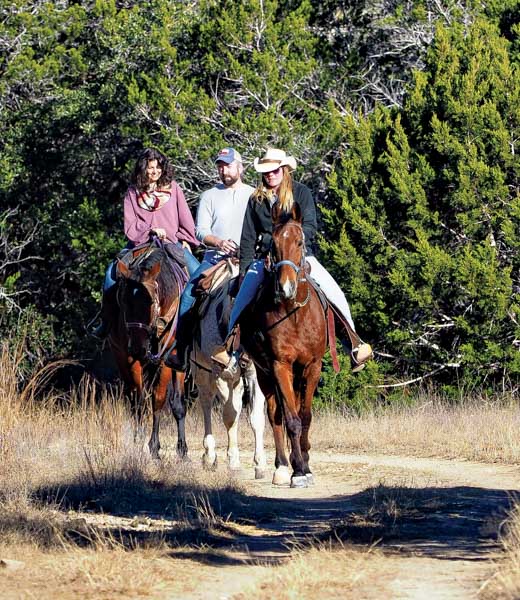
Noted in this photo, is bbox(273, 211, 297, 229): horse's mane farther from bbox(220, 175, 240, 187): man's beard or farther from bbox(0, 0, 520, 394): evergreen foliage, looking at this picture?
bbox(0, 0, 520, 394): evergreen foliage

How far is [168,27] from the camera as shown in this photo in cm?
2181

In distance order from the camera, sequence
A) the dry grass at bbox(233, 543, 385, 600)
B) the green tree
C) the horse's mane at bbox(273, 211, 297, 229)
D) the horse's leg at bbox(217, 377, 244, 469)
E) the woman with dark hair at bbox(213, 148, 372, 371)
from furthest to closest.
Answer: the green tree
the horse's leg at bbox(217, 377, 244, 469)
the woman with dark hair at bbox(213, 148, 372, 371)
the horse's mane at bbox(273, 211, 297, 229)
the dry grass at bbox(233, 543, 385, 600)

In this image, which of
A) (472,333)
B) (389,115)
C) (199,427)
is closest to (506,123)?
(389,115)

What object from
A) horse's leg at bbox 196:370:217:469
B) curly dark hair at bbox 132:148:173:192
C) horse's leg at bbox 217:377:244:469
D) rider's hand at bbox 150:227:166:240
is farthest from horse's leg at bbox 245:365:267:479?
curly dark hair at bbox 132:148:173:192

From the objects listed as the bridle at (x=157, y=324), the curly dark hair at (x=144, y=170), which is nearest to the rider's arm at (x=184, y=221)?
the curly dark hair at (x=144, y=170)

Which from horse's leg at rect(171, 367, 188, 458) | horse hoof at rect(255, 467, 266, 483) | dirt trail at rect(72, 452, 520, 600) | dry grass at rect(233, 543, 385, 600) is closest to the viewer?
dry grass at rect(233, 543, 385, 600)

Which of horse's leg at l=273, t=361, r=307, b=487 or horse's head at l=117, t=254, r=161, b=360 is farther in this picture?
horse's head at l=117, t=254, r=161, b=360

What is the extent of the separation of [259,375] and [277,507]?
2136 mm

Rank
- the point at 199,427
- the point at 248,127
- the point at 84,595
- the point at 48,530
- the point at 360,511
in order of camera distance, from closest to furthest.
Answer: the point at 84,595, the point at 48,530, the point at 360,511, the point at 199,427, the point at 248,127

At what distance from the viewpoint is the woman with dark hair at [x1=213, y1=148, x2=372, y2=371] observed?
11.1 meters

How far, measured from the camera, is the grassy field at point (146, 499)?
21.6 feet

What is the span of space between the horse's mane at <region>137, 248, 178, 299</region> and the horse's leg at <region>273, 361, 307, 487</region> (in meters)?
2.80

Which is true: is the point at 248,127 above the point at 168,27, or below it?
below

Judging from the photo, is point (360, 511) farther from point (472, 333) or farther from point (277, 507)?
point (472, 333)
